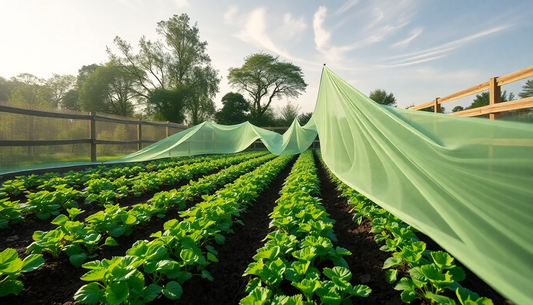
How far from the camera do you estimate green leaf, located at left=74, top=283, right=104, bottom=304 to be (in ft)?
4.53

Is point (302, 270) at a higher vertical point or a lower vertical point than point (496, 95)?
lower

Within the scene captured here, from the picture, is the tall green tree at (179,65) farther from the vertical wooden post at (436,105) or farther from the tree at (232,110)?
the vertical wooden post at (436,105)

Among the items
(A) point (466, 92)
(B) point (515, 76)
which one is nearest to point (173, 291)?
(B) point (515, 76)

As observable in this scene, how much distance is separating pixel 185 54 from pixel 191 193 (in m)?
26.9

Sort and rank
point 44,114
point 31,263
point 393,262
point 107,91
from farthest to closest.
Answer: point 107,91 → point 44,114 → point 393,262 → point 31,263

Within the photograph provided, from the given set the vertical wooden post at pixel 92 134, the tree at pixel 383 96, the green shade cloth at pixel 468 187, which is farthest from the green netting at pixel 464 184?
the tree at pixel 383 96

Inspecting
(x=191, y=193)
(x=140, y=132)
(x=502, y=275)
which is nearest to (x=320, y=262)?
(x=502, y=275)

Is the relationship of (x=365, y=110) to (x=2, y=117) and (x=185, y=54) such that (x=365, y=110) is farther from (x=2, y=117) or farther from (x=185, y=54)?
(x=185, y=54)

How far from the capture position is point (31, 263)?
169 centimetres

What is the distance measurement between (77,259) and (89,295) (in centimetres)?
82

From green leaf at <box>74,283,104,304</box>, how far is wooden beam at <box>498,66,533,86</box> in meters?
4.41

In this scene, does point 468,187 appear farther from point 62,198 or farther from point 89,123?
point 89,123

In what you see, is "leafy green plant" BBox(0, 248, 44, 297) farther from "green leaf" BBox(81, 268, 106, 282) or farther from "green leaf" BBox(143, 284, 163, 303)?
"green leaf" BBox(143, 284, 163, 303)

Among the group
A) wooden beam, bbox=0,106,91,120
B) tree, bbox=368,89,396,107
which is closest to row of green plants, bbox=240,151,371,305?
wooden beam, bbox=0,106,91,120
